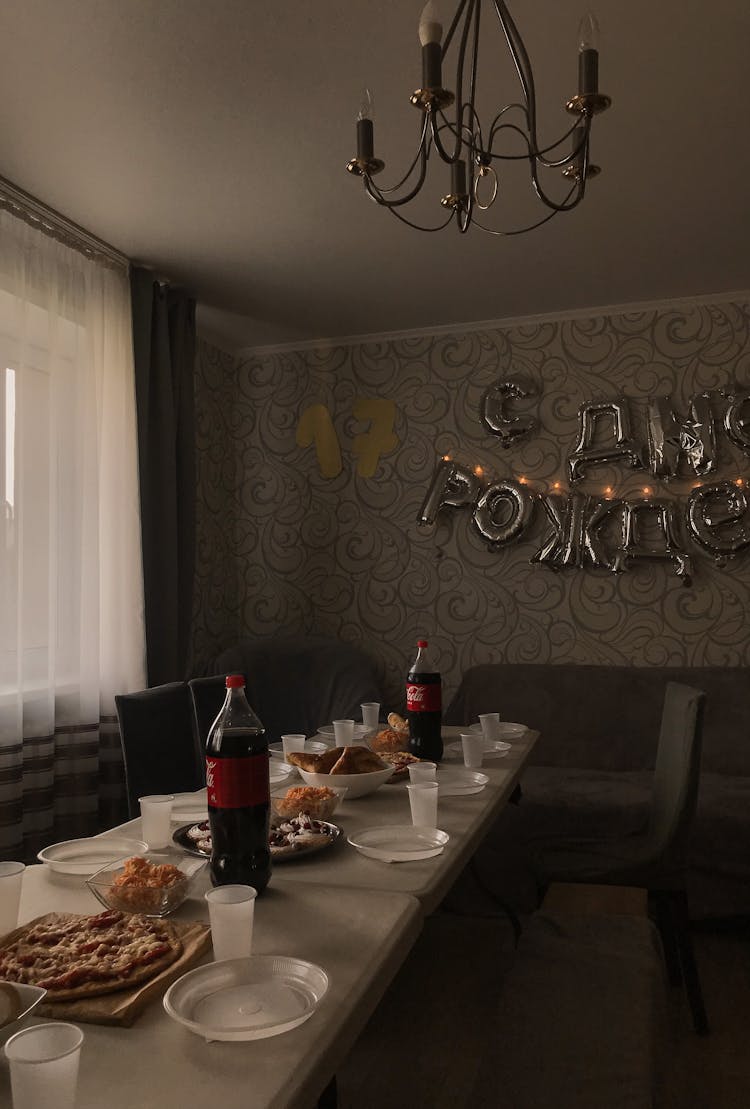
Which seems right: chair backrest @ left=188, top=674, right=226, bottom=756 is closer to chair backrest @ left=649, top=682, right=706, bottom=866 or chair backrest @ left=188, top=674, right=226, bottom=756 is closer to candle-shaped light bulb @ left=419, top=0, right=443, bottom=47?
chair backrest @ left=649, top=682, right=706, bottom=866

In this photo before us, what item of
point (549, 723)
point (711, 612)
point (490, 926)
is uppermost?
point (711, 612)

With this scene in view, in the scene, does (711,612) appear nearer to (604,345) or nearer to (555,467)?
(555,467)

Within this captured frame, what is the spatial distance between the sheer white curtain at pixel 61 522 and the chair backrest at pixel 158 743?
0.72 m

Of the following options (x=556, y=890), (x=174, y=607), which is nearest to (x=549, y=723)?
(x=556, y=890)

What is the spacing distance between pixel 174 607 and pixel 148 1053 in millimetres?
3082

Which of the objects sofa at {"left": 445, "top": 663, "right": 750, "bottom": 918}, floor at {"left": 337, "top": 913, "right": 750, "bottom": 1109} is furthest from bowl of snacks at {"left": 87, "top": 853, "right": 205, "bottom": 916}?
sofa at {"left": 445, "top": 663, "right": 750, "bottom": 918}

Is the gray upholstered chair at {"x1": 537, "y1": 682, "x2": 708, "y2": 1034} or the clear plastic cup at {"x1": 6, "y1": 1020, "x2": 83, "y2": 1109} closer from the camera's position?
the clear plastic cup at {"x1": 6, "y1": 1020, "x2": 83, "y2": 1109}

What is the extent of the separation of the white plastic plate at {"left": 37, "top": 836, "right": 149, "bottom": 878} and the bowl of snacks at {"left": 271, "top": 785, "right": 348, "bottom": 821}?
30 cm

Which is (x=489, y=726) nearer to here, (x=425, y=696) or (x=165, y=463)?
(x=425, y=696)

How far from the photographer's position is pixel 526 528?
171 inches

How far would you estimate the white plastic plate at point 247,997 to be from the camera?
914mm

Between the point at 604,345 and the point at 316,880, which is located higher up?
the point at 604,345

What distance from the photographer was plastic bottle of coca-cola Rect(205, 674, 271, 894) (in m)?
1.33

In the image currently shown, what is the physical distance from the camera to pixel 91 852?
1573 mm
